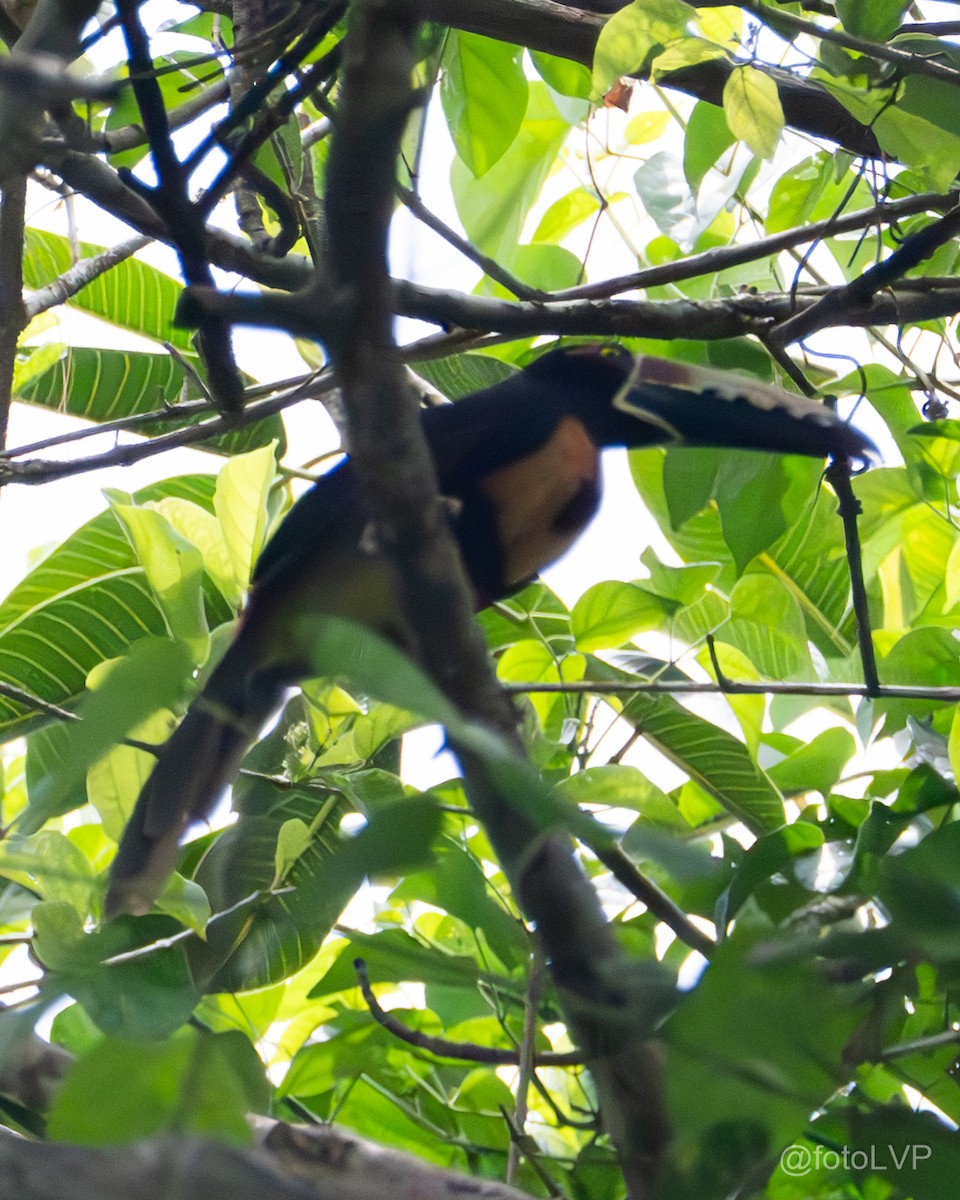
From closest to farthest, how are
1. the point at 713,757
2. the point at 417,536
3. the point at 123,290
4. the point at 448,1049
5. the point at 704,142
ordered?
the point at 417,536 → the point at 448,1049 → the point at 704,142 → the point at 713,757 → the point at 123,290

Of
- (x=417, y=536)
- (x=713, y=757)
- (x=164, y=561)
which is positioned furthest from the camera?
(x=713, y=757)

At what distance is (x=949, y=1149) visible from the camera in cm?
48

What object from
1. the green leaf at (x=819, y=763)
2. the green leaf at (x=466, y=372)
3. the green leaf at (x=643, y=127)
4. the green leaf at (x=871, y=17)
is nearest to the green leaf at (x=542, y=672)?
the green leaf at (x=819, y=763)

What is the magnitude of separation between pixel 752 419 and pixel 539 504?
465mm

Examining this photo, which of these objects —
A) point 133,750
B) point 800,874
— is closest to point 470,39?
point 133,750

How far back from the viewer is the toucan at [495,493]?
4.65ft

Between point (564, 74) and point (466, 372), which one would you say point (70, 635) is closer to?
point (466, 372)

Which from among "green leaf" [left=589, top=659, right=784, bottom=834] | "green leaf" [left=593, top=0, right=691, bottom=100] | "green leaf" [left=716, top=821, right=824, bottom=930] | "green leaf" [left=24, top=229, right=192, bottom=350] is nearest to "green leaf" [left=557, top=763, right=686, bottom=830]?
"green leaf" [left=716, top=821, right=824, bottom=930]

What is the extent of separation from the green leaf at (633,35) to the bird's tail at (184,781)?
0.75m

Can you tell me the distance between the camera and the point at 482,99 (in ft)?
4.68

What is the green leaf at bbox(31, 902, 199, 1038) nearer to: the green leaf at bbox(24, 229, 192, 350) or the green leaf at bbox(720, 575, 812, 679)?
the green leaf at bbox(720, 575, 812, 679)

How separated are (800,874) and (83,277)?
143 cm

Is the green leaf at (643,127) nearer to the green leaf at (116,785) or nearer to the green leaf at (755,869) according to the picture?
the green leaf at (116,785)

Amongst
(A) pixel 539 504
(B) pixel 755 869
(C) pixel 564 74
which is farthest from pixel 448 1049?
(C) pixel 564 74
